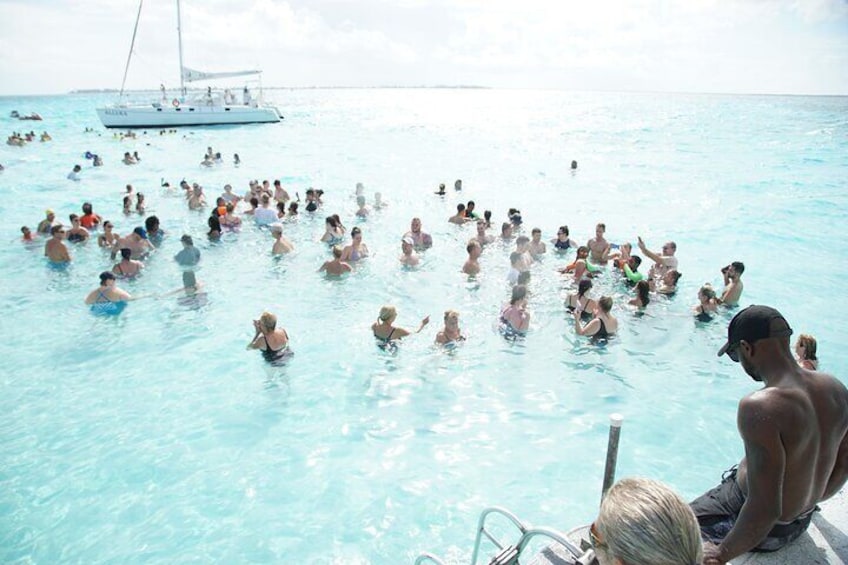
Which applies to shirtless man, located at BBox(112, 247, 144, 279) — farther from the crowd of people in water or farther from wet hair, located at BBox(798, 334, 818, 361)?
wet hair, located at BBox(798, 334, 818, 361)

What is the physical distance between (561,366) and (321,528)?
15.8 ft

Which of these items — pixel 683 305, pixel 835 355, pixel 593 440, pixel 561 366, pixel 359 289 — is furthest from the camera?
pixel 359 289

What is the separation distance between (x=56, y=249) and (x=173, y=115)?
4184 centimetres

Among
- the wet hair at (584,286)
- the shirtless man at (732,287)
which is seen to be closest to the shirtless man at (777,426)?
the wet hair at (584,286)

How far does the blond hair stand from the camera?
1.53m

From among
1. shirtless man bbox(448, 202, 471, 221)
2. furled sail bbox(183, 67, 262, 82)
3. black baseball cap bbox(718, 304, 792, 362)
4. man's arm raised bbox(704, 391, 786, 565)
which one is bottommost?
shirtless man bbox(448, 202, 471, 221)

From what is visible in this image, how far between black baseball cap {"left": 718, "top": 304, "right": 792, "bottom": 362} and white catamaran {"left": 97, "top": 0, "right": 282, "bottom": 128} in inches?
2128

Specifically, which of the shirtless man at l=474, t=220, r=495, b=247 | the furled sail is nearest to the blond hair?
the shirtless man at l=474, t=220, r=495, b=247

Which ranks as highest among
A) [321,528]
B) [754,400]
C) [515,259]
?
[754,400]

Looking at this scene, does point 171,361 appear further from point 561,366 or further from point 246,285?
point 561,366

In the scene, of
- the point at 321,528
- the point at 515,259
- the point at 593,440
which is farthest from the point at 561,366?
the point at 321,528

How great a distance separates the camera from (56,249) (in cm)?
1279

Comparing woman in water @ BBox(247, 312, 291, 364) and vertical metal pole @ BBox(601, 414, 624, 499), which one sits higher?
vertical metal pole @ BBox(601, 414, 624, 499)

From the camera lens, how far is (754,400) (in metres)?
2.40
